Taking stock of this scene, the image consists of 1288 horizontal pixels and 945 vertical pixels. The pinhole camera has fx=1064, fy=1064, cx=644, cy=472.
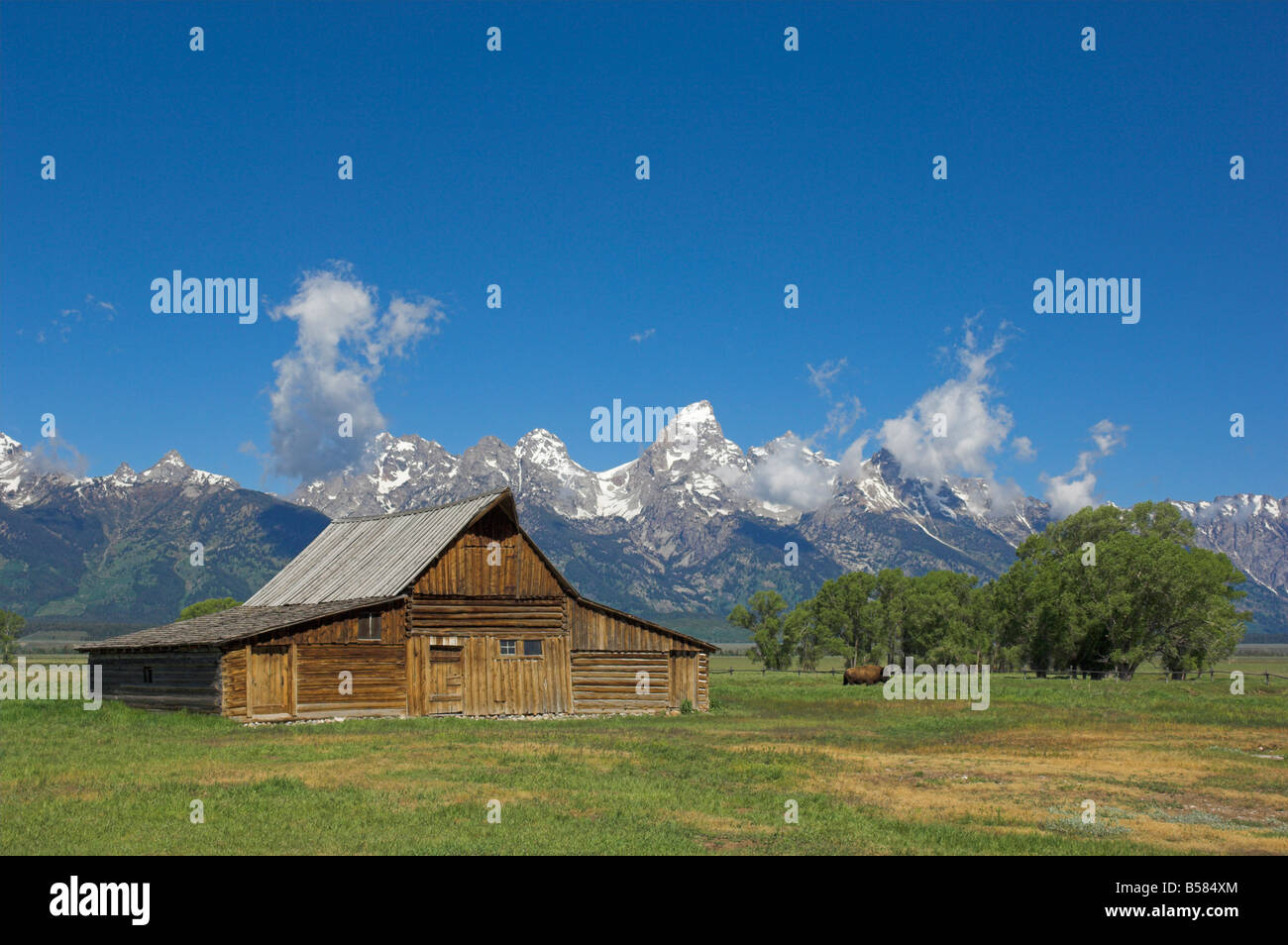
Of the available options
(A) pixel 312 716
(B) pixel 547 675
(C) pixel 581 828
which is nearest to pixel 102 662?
(A) pixel 312 716

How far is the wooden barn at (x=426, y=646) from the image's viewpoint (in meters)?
41.5

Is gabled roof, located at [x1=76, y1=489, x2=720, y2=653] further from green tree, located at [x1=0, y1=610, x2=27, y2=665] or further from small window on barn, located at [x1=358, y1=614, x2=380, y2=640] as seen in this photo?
green tree, located at [x1=0, y1=610, x2=27, y2=665]

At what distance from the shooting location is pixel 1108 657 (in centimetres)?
7781

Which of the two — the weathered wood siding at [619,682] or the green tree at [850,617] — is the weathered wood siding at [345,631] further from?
the green tree at [850,617]

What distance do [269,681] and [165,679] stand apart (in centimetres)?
635

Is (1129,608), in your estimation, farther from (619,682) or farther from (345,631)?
(345,631)

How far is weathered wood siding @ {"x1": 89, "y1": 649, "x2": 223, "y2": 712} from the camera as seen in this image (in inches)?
1620

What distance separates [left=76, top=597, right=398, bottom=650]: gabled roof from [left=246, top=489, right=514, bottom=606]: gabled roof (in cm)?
113

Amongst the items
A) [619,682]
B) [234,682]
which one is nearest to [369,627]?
[234,682]

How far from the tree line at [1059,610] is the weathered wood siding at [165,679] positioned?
→ 6021 centimetres

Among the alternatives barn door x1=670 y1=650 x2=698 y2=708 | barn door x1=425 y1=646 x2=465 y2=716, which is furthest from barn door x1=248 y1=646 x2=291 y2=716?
barn door x1=670 y1=650 x2=698 y2=708

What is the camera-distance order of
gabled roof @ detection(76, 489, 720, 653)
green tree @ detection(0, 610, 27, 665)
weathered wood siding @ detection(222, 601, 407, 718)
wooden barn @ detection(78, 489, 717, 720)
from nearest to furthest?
weathered wood siding @ detection(222, 601, 407, 718) → wooden barn @ detection(78, 489, 717, 720) → gabled roof @ detection(76, 489, 720, 653) → green tree @ detection(0, 610, 27, 665)

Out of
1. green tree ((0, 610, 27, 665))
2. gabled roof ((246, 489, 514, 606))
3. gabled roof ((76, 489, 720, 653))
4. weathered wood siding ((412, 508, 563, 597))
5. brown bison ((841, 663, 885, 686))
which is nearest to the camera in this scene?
gabled roof ((76, 489, 720, 653))
